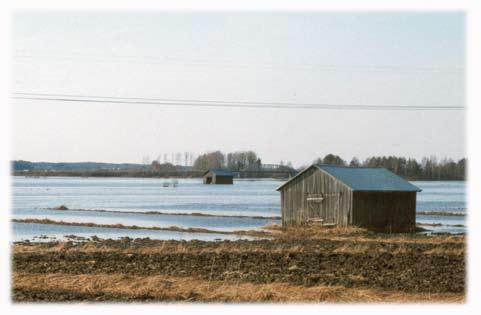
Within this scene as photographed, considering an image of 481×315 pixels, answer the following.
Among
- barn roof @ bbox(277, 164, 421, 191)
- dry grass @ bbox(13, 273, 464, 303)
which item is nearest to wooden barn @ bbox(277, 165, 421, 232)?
barn roof @ bbox(277, 164, 421, 191)

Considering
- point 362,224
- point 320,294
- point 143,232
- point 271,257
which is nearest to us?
point 320,294

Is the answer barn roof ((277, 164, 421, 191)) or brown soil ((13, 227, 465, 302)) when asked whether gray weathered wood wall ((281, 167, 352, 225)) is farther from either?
brown soil ((13, 227, 465, 302))

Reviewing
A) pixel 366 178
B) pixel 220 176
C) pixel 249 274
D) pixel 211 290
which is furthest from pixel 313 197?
pixel 220 176

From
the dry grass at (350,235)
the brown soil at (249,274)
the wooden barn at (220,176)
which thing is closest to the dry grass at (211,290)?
the brown soil at (249,274)

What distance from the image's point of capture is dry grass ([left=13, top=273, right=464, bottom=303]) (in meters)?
14.2

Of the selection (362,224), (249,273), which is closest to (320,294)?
(249,273)

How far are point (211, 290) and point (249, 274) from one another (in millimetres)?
2974

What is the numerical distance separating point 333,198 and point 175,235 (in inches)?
371

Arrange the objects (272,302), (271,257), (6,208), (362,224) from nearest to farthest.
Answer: (272,302)
(6,208)
(271,257)
(362,224)

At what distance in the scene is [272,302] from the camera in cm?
1360

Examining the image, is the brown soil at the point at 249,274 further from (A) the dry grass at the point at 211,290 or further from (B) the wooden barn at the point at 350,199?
(B) the wooden barn at the point at 350,199

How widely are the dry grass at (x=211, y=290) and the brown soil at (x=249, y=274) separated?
2 centimetres

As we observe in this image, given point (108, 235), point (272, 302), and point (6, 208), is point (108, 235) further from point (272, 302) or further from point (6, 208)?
point (272, 302)

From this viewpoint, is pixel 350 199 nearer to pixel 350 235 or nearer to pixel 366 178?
pixel 350 235
